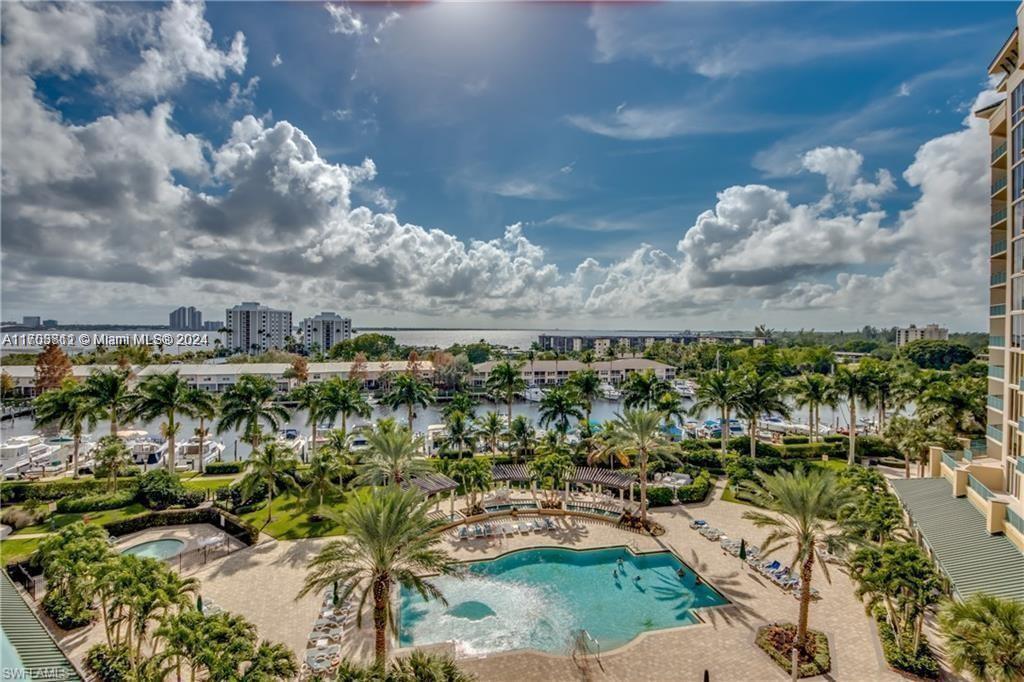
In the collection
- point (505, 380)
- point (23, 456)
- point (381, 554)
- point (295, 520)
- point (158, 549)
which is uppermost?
point (505, 380)

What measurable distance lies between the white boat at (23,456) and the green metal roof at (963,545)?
63.0m

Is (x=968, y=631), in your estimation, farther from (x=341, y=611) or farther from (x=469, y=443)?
(x=469, y=443)

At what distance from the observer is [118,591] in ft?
49.8

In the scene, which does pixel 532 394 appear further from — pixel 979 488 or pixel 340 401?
pixel 979 488

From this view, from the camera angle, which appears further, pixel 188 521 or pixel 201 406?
pixel 201 406

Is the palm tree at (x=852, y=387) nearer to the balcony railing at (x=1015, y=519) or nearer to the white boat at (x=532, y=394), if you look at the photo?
the balcony railing at (x=1015, y=519)

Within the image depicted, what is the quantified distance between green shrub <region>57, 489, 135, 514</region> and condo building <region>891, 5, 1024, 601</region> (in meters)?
45.9

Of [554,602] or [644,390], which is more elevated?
[644,390]

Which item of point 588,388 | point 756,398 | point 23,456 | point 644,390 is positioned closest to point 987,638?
point 756,398

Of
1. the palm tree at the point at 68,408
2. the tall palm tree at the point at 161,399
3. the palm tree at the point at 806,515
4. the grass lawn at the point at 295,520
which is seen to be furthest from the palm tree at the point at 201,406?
the palm tree at the point at 806,515

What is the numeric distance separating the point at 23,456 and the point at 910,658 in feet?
209

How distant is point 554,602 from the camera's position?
895 inches

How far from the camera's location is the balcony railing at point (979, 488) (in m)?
22.1

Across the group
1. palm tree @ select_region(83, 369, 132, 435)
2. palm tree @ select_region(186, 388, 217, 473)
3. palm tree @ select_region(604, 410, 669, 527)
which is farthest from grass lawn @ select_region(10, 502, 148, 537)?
palm tree @ select_region(604, 410, 669, 527)
